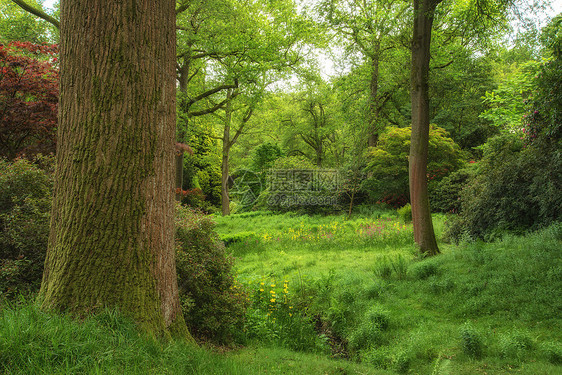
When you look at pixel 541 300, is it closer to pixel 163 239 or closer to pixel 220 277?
pixel 220 277

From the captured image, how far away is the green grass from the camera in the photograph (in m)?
2.25

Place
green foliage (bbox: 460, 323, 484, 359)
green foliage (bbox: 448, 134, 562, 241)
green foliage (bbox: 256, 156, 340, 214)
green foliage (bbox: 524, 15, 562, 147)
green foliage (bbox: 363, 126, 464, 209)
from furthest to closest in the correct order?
green foliage (bbox: 256, 156, 340, 214), green foliage (bbox: 363, 126, 464, 209), green foliage (bbox: 448, 134, 562, 241), green foliage (bbox: 524, 15, 562, 147), green foliage (bbox: 460, 323, 484, 359)

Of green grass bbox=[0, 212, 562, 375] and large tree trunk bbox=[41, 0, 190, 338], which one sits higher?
large tree trunk bbox=[41, 0, 190, 338]

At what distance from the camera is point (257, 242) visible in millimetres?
11828

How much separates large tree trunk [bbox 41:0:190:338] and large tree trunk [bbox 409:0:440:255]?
706 cm

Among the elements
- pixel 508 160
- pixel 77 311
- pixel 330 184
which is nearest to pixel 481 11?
pixel 508 160

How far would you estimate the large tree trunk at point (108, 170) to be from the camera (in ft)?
8.84

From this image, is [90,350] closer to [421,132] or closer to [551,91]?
[551,91]

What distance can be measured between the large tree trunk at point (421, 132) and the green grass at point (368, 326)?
2.29 ft

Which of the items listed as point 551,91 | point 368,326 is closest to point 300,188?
point 551,91

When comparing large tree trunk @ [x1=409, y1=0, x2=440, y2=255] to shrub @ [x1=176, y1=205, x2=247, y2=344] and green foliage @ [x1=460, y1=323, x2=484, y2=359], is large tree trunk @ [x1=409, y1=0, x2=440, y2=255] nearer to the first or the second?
green foliage @ [x1=460, y1=323, x2=484, y2=359]

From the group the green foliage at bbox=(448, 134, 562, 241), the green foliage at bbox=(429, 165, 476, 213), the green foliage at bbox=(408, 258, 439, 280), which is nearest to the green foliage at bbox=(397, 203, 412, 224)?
the green foliage at bbox=(429, 165, 476, 213)

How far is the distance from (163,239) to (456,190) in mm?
14264

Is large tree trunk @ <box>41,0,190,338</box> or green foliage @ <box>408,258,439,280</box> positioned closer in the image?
large tree trunk @ <box>41,0,190,338</box>
